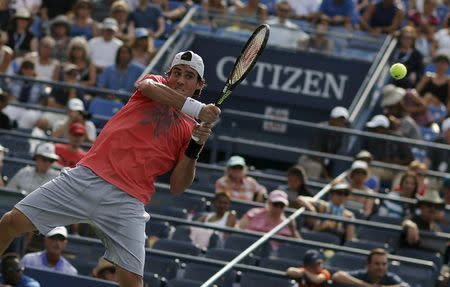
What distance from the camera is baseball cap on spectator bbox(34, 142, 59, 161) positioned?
45.1ft

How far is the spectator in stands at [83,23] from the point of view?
18500mm

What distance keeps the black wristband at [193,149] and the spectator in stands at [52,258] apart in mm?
4248

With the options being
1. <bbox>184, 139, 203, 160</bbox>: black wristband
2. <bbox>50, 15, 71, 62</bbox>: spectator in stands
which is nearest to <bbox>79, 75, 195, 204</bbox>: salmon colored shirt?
<bbox>184, 139, 203, 160</bbox>: black wristband

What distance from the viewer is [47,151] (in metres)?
14.0

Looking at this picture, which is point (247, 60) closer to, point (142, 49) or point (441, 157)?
point (441, 157)

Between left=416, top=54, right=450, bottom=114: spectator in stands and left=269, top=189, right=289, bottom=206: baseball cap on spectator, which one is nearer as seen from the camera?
left=269, top=189, right=289, bottom=206: baseball cap on spectator

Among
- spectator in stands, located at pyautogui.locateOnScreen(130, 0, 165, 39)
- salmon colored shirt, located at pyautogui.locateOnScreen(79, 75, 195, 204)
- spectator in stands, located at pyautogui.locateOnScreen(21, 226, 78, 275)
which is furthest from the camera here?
spectator in stands, located at pyautogui.locateOnScreen(130, 0, 165, 39)

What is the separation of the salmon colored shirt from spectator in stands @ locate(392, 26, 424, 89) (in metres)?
9.21

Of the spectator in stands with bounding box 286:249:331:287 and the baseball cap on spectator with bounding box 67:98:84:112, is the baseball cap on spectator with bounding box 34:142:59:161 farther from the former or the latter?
the spectator in stands with bounding box 286:249:331:287

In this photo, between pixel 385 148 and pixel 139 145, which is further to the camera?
pixel 385 148

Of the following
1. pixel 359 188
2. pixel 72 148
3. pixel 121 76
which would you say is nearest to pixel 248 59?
pixel 359 188

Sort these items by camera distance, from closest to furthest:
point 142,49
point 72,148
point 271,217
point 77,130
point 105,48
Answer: point 271,217 < point 77,130 < point 72,148 < point 142,49 < point 105,48

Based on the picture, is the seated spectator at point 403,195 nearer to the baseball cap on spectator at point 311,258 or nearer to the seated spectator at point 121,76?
the baseball cap on spectator at point 311,258

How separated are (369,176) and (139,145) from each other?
7.47 m
